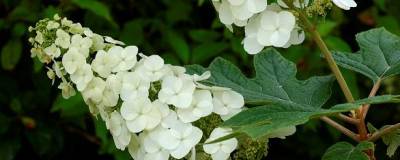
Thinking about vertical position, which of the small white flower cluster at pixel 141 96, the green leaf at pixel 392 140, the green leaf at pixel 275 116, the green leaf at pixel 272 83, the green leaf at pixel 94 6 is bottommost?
the green leaf at pixel 94 6

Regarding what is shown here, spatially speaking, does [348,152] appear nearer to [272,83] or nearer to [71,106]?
[272,83]

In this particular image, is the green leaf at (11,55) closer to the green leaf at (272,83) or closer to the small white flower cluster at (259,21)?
the green leaf at (272,83)

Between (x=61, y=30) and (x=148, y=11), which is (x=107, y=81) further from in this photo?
(x=148, y=11)

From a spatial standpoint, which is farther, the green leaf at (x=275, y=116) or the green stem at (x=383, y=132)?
the green stem at (x=383, y=132)

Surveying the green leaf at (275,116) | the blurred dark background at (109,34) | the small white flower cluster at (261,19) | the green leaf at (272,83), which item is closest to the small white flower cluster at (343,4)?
the small white flower cluster at (261,19)

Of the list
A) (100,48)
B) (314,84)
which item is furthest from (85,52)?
(314,84)

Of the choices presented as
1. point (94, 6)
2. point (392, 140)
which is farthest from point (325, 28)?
point (392, 140)
